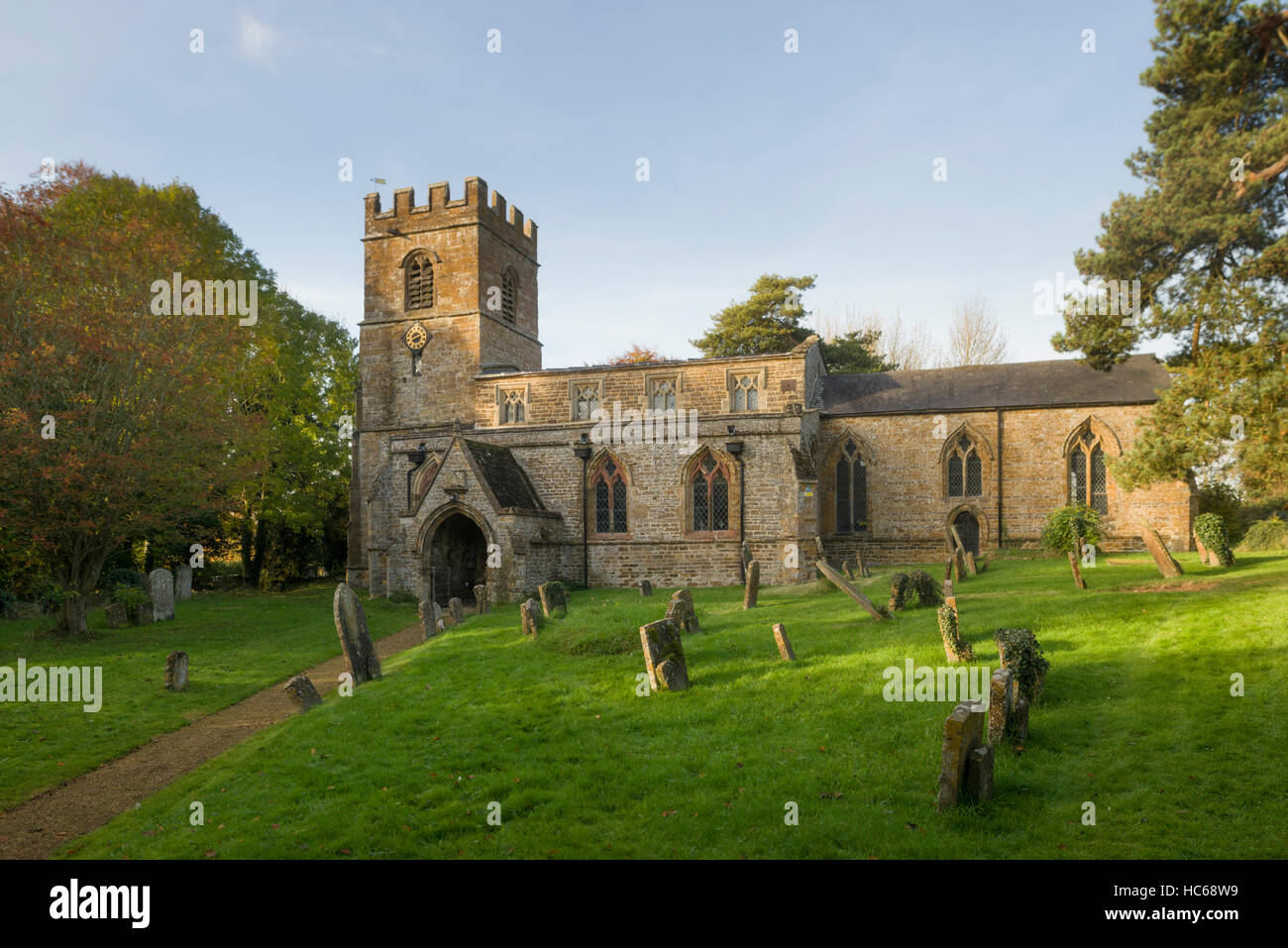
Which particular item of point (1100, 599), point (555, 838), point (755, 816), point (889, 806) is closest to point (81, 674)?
point (555, 838)

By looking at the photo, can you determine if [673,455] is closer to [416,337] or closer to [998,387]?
[416,337]

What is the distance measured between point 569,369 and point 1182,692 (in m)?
22.4

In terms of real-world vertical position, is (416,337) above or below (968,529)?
above

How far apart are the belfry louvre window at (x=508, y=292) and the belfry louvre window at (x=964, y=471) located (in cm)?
1850

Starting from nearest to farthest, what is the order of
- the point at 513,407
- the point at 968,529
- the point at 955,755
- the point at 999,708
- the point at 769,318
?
the point at 955,755 → the point at 999,708 → the point at 968,529 → the point at 513,407 → the point at 769,318

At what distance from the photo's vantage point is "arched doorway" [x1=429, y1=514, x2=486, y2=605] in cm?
2527

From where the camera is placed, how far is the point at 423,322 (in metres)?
30.8

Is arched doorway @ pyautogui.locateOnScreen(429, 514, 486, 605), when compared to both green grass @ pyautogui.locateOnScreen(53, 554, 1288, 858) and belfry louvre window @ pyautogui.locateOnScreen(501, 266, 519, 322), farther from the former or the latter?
green grass @ pyautogui.locateOnScreen(53, 554, 1288, 858)

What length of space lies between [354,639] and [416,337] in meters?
19.8

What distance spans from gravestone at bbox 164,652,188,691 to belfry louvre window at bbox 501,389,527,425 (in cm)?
1660

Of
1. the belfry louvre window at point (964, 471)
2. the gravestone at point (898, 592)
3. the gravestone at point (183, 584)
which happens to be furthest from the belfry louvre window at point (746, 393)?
the gravestone at point (183, 584)

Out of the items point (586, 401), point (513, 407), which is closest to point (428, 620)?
point (586, 401)

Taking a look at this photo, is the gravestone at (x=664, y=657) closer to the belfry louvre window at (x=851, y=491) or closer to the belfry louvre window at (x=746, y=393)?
the belfry louvre window at (x=746, y=393)
